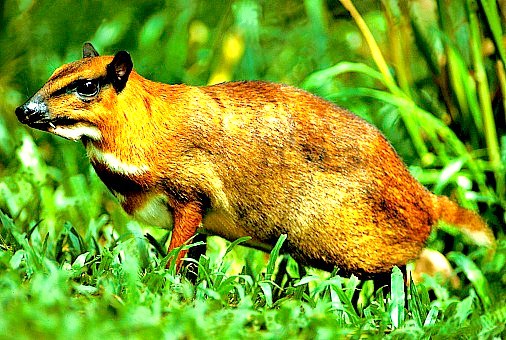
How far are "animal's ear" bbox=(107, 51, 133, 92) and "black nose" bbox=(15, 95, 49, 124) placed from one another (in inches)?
10.6

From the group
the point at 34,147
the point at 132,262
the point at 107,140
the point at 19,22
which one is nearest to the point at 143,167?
the point at 107,140

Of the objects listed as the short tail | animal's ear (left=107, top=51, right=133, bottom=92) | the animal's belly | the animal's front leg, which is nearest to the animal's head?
animal's ear (left=107, top=51, right=133, bottom=92)

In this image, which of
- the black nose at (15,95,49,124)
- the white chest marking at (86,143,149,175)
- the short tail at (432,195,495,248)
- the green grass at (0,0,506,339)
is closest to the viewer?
the green grass at (0,0,506,339)

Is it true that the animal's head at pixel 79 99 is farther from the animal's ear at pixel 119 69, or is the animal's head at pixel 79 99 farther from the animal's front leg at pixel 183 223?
the animal's front leg at pixel 183 223

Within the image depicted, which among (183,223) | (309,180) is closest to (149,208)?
(183,223)

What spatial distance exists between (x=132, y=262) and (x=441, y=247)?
7.97ft

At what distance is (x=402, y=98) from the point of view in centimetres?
517

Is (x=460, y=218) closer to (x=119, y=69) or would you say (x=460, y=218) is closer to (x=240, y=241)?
(x=240, y=241)

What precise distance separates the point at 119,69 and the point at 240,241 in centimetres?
81

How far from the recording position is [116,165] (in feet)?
11.3

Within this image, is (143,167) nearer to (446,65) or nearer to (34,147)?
(34,147)

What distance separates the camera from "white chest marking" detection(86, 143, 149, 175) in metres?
3.44

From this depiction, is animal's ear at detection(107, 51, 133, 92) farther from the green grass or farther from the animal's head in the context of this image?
the green grass

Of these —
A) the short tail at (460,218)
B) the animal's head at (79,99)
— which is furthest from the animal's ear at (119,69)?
the short tail at (460,218)
